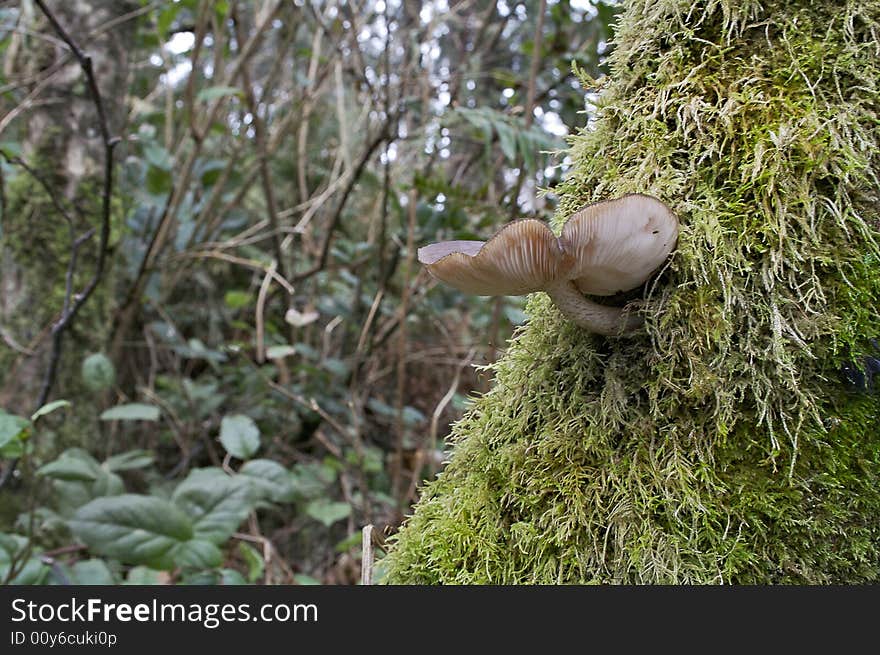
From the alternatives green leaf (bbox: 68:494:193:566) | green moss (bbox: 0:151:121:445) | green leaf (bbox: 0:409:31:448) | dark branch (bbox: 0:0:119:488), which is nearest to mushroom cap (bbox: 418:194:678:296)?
green leaf (bbox: 0:409:31:448)

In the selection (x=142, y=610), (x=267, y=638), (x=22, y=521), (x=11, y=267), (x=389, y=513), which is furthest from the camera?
(x=389, y=513)

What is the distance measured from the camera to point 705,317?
997mm

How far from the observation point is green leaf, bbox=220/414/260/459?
8.17ft

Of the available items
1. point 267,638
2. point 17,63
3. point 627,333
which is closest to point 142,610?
point 267,638

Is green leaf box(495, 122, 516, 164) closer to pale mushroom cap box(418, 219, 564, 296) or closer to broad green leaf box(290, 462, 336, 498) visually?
pale mushroom cap box(418, 219, 564, 296)

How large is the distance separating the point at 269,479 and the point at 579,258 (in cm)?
188

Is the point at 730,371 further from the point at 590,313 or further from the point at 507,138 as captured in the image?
the point at 507,138

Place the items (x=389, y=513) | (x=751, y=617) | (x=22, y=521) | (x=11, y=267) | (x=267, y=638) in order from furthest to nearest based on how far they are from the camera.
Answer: (x=389, y=513)
(x=11, y=267)
(x=22, y=521)
(x=267, y=638)
(x=751, y=617)

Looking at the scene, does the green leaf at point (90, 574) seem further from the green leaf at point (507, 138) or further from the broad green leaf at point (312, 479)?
the green leaf at point (507, 138)

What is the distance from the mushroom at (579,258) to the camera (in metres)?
0.90

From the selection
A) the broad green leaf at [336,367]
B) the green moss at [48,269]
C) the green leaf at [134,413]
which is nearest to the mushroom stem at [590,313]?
the green leaf at [134,413]

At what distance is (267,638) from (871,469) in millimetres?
1052

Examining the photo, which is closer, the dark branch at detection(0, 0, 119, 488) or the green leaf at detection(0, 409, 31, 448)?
the green leaf at detection(0, 409, 31, 448)

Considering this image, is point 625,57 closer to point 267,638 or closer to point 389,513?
point 267,638
